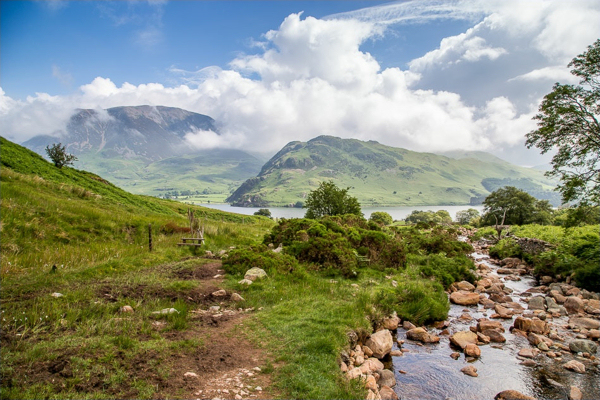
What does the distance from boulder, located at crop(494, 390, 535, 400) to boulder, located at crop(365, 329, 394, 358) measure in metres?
2.84

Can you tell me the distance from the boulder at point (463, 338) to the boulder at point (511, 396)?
2.63 meters

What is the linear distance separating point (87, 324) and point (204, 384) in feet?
12.2

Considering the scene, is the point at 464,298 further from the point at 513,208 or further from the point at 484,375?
the point at 513,208

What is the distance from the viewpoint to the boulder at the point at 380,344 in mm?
8961

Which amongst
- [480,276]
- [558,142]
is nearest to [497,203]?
[558,142]

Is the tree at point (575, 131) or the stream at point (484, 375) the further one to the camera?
the tree at point (575, 131)

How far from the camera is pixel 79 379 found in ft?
16.5

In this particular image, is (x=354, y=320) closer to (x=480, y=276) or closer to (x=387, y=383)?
(x=387, y=383)

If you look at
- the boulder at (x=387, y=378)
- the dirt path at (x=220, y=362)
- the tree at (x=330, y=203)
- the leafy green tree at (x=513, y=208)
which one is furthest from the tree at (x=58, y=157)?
the leafy green tree at (x=513, y=208)

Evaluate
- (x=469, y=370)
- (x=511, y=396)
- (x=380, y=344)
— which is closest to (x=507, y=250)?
(x=469, y=370)

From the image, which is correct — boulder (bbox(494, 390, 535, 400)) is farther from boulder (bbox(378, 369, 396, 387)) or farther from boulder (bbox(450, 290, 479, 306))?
boulder (bbox(450, 290, 479, 306))

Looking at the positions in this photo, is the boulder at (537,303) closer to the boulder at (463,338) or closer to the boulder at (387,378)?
the boulder at (463,338)

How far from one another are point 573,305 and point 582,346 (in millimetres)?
5203

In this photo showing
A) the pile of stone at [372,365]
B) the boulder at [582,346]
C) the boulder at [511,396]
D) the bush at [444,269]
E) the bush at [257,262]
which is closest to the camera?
the pile of stone at [372,365]
